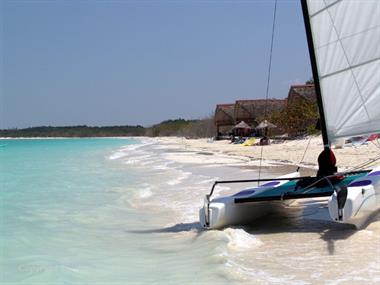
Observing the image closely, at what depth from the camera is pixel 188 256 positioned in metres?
5.68

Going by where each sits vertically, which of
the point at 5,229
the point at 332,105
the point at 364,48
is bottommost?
the point at 5,229

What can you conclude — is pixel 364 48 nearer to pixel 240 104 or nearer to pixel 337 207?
pixel 337 207

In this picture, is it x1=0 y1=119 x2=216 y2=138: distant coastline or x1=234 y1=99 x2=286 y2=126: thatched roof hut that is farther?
x1=0 y1=119 x2=216 y2=138: distant coastline

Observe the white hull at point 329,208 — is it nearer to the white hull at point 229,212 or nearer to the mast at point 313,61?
the white hull at point 229,212

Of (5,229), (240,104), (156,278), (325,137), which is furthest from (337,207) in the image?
(240,104)

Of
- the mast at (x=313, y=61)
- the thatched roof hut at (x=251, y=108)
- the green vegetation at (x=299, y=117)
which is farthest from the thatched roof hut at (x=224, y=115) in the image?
the mast at (x=313, y=61)

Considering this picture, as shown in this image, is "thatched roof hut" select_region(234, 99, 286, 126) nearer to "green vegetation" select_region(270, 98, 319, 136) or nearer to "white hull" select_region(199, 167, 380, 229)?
"green vegetation" select_region(270, 98, 319, 136)

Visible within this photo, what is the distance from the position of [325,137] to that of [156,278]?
323cm

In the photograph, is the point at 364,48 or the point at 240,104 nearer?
the point at 364,48

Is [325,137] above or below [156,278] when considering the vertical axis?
above

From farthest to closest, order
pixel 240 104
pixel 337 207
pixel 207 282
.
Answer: pixel 240 104 → pixel 337 207 → pixel 207 282

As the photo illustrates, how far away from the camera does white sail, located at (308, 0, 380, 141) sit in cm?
658

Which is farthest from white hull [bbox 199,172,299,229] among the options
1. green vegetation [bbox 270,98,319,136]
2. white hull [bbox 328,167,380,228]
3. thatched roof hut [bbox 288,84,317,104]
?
thatched roof hut [bbox 288,84,317,104]

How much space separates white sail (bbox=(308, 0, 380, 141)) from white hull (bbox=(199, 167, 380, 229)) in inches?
31.6
